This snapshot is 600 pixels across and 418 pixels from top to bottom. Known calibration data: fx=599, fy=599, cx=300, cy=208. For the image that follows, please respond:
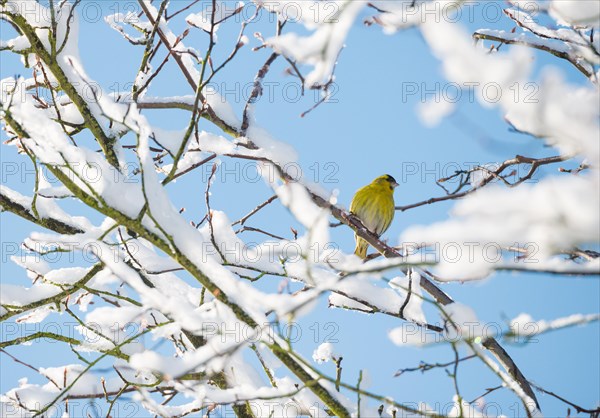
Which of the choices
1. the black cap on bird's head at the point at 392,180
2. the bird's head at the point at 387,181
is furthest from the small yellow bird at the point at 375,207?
the black cap on bird's head at the point at 392,180

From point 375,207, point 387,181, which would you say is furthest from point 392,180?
point 375,207

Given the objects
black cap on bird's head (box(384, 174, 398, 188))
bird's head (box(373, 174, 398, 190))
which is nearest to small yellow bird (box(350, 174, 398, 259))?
bird's head (box(373, 174, 398, 190))

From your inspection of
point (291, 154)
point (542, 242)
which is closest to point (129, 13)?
point (291, 154)

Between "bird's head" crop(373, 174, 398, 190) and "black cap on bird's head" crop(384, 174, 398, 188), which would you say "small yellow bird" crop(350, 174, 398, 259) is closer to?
"bird's head" crop(373, 174, 398, 190)

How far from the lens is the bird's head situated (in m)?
7.06

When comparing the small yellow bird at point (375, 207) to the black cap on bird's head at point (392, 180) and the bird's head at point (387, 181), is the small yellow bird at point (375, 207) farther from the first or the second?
the black cap on bird's head at point (392, 180)

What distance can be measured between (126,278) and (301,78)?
100 centimetres

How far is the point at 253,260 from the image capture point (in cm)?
280

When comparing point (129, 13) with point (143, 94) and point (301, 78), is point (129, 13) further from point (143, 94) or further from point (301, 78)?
point (301, 78)

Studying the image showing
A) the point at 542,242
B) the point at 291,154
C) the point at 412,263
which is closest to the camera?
the point at 542,242

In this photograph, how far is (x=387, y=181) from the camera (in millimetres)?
7129

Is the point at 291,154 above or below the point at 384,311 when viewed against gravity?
above

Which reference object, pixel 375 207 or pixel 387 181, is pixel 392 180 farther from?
pixel 375 207

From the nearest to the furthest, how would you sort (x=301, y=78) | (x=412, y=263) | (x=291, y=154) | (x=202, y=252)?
(x=412, y=263), (x=202, y=252), (x=301, y=78), (x=291, y=154)
